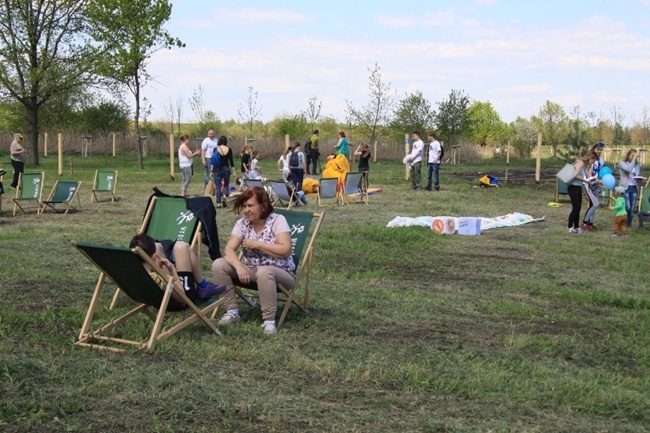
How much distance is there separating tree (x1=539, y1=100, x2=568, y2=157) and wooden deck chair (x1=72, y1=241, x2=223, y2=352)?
4327 centimetres

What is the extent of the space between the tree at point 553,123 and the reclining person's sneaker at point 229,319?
140 feet

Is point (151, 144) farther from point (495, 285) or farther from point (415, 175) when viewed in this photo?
point (495, 285)

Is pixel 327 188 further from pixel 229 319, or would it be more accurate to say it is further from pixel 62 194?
pixel 229 319

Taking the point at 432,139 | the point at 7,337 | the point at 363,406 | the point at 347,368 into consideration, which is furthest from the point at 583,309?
the point at 432,139

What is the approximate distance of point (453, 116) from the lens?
4319 cm

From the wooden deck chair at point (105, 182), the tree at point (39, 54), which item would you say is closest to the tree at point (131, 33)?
the tree at point (39, 54)

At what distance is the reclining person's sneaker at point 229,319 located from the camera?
236 inches

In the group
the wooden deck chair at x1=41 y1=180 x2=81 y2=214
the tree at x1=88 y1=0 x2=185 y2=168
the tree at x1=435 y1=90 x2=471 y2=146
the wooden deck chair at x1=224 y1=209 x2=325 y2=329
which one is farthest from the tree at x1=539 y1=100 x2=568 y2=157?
the wooden deck chair at x1=224 y1=209 x2=325 y2=329

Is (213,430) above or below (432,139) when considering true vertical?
below

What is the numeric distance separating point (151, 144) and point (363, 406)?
44392 millimetres

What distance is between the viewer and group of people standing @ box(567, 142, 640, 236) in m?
12.9

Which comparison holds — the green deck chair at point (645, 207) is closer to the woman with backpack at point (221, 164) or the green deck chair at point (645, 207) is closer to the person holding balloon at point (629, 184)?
the person holding balloon at point (629, 184)

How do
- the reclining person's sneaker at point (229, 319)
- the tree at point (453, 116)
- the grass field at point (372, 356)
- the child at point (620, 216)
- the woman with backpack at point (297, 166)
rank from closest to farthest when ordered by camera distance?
the grass field at point (372, 356) → the reclining person's sneaker at point (229, 319) → the child at point (620, 216) → the woman with backpack at point (297, 166) → the tree at point (453, 116)

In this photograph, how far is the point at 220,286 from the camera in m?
5.99
